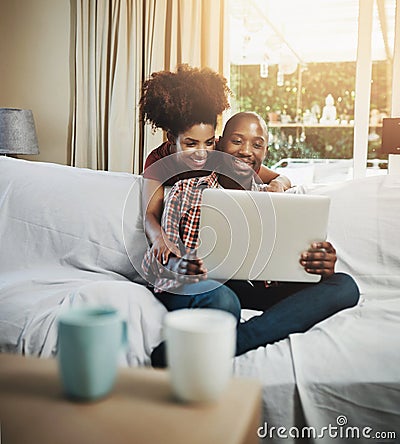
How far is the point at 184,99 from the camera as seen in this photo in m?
1.01

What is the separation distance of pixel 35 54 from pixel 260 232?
1380 mm

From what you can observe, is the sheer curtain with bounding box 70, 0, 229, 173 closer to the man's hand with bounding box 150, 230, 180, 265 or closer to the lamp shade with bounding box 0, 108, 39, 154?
the lamp shade with bounding box 0, 108, 39, 154

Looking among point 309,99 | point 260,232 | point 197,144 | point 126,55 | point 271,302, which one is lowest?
point 271,302

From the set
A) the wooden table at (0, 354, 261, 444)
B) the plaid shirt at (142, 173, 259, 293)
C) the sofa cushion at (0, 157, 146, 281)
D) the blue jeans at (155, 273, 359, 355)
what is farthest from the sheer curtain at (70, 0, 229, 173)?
the wooden table at (0, 354, 261, 444)

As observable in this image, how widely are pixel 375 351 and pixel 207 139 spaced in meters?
0.42

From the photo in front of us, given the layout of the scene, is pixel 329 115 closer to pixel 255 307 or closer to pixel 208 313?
pixel 255 307

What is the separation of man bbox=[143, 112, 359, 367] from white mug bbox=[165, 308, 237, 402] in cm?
36

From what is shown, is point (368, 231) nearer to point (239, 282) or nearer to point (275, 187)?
point (275, 187)

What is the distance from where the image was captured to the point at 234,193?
0.90 m

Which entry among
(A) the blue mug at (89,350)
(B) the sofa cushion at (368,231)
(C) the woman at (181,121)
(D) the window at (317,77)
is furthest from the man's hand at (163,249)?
(D) the window at (317,77)

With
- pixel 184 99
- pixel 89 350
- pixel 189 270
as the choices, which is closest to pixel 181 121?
pixel 184 99

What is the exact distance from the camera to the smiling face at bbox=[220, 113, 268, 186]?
1031 mm

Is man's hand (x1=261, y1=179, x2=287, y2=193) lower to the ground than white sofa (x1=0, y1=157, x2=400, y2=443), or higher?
higher

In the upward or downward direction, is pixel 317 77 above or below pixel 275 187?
above
